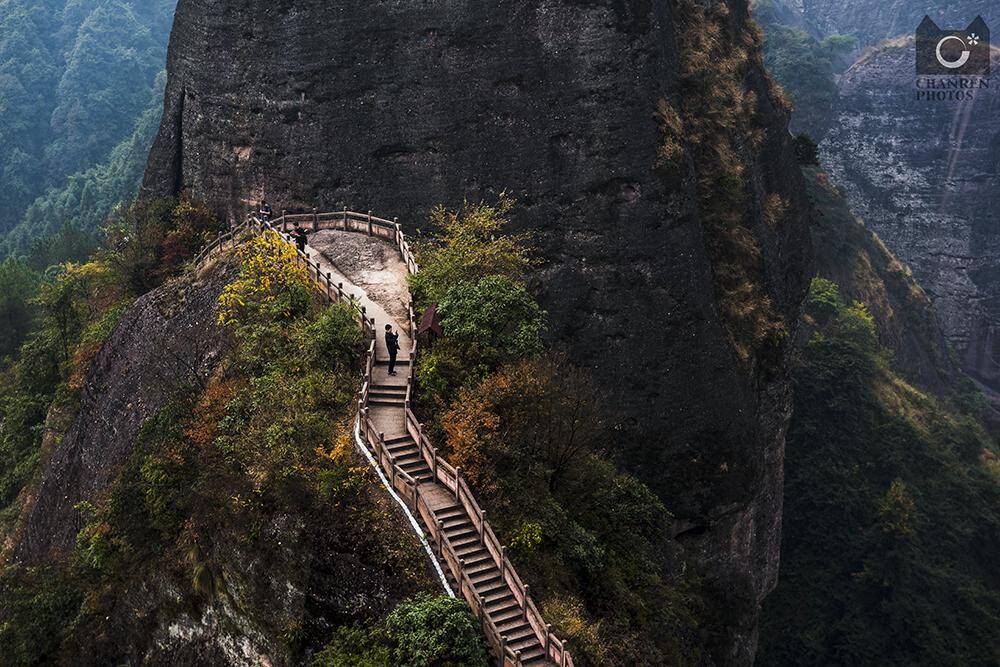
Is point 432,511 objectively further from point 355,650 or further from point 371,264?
point 371,264

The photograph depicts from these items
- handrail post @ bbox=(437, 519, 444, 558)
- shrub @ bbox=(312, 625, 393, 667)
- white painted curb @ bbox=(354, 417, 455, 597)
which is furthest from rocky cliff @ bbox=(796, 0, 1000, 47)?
shrub @ bbox=(312, 625, 393, 667)

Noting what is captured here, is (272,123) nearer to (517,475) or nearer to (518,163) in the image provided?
(518,163)

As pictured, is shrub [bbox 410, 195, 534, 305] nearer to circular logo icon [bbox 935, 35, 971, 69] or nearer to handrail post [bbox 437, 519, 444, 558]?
handrail post [bbox 437, 519, 444, 558]

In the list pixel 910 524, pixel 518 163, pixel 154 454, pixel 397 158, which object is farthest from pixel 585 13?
pixel 910 524

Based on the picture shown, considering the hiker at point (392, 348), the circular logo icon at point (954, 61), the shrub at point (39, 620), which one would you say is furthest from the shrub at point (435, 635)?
the circular logo icon at point (954, 61)

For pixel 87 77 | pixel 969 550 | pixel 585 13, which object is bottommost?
pixel 969 550

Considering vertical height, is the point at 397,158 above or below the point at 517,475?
above
